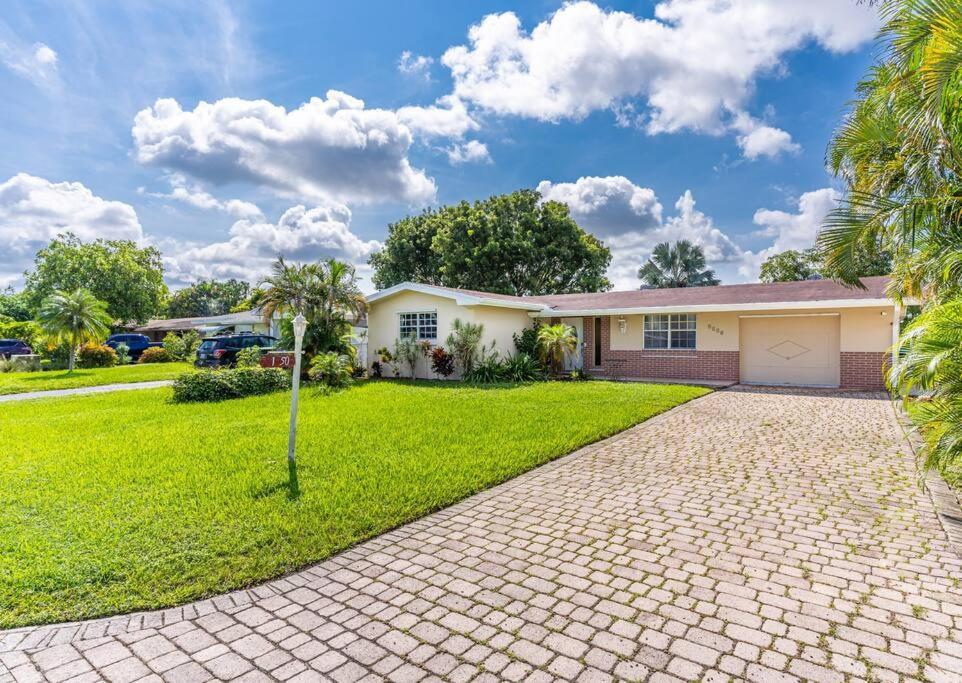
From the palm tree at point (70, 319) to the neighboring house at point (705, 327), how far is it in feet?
41.9

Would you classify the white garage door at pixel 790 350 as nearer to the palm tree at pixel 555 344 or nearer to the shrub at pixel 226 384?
the palm tree at pixel 555 344

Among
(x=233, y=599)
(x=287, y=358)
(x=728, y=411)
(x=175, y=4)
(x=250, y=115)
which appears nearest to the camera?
(x=233, y=599)

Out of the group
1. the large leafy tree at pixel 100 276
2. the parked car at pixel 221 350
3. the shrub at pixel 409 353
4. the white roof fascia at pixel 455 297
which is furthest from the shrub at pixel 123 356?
the shrub at pixel 409 353

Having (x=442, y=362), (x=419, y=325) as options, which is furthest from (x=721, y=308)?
(x=419, y=325)

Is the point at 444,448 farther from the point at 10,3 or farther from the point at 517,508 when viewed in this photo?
the point at 10,3

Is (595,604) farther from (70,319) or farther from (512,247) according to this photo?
(512,247)

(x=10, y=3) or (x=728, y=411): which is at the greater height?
(x=10, y=3)

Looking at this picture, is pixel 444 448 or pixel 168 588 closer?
pixel 168 588

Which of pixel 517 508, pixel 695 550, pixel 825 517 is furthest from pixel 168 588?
pixel 825 517

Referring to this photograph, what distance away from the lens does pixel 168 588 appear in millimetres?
3311

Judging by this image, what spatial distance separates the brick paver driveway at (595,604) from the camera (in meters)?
2.55

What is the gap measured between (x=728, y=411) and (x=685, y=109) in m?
8.47

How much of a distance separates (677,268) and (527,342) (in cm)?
1547

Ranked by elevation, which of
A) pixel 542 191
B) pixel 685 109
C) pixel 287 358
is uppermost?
pixel 542 191
